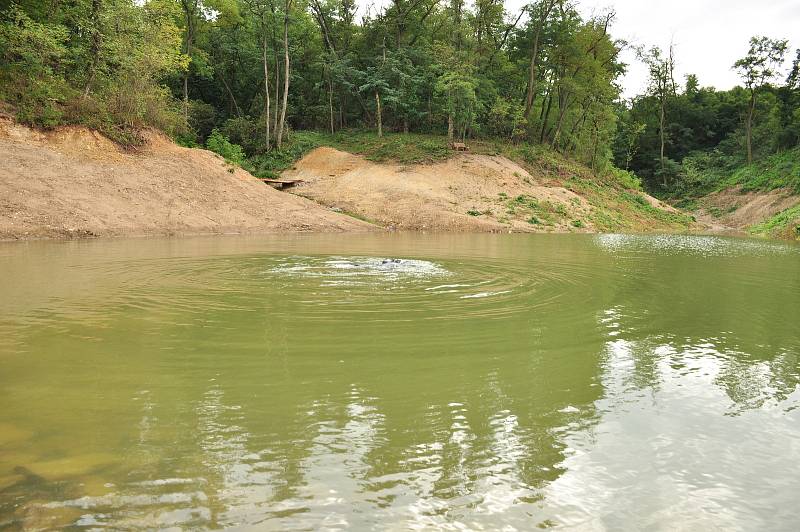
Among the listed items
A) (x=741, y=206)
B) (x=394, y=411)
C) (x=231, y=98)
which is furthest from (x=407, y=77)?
(x=394, y=411)

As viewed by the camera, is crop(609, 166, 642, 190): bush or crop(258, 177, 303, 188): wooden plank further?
crop(609, 166, 642, 190): bush

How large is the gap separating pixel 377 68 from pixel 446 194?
13771 mm

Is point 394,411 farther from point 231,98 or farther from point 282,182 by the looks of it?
point 231,98

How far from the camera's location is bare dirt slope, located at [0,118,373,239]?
66.9ft

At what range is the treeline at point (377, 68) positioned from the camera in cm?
3725

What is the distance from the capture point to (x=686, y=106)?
6191cm

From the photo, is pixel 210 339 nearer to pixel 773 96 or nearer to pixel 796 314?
pixel 796 314

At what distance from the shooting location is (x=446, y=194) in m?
34.1

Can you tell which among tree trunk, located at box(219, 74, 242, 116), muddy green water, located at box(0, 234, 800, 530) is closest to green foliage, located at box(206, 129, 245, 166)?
tree trunk, located at box(219, 74, 242, 116)

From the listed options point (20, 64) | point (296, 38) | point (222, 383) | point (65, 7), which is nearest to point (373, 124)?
point (296, 38)

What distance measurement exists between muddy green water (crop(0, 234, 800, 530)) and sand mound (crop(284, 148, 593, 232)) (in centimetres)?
2276

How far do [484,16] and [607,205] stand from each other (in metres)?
17.3

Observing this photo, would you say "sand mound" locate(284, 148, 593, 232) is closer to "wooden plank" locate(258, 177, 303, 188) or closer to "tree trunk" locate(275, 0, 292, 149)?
"wooden plank" locate(258, 177, 303, 188)

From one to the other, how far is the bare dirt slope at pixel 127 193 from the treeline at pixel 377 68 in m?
3.90
